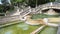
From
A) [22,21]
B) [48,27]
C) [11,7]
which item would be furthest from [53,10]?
[48,27]

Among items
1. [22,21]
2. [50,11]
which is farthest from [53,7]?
[22,21]

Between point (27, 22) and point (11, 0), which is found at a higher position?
point (11, 0)

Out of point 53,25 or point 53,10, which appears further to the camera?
point 53,10

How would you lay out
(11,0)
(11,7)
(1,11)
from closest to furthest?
(1,11) → (11,7) → (11,0)

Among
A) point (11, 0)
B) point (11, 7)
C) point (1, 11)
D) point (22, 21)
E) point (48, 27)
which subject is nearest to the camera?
point (48, 27)

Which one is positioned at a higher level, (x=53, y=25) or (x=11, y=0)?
(x=11, y=0)

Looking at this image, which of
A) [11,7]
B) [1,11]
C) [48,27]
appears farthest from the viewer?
[11,7]

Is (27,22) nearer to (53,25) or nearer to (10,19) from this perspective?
(10,19)

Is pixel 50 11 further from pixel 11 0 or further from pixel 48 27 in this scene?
pixel 48 27

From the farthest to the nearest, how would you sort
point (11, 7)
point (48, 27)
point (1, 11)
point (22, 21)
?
point (11, 7), point (1, 11), point (22, 21), point (48, 27)
